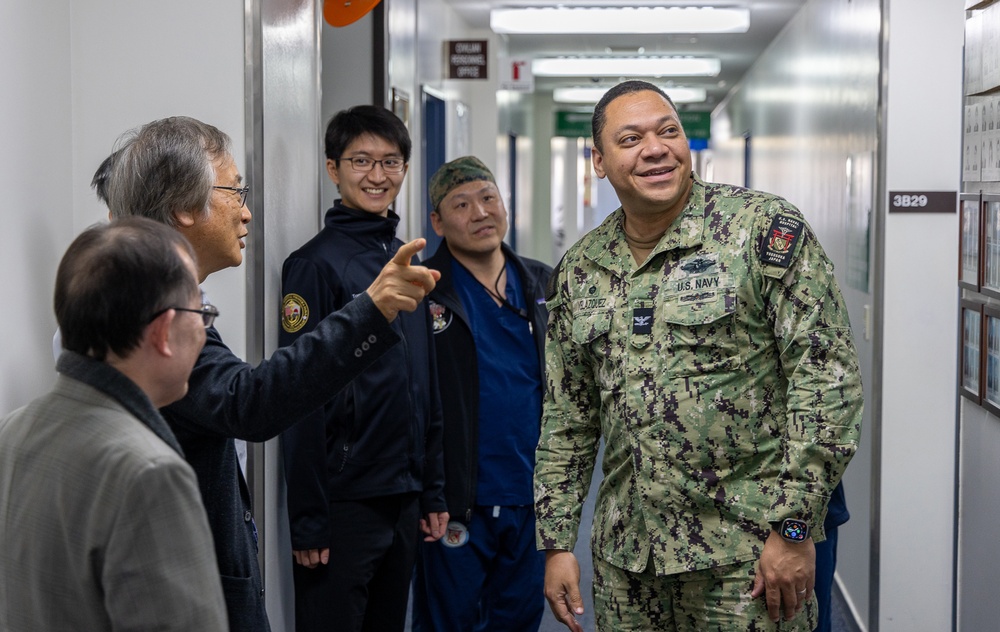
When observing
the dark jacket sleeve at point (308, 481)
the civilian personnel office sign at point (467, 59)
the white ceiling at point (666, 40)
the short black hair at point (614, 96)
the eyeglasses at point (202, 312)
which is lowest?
the dark jacket sleeve at point (308, 481)

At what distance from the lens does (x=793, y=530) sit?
1.86 m

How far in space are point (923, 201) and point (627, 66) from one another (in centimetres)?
723

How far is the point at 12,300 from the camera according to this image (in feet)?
6.33

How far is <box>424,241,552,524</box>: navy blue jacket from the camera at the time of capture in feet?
9.70

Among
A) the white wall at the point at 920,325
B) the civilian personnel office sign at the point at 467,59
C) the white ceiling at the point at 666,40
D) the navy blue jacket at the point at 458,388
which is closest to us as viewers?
the navy blue jacket at the point at 458,388

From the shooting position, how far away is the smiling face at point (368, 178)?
111 inches

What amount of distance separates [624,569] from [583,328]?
0.48 metres

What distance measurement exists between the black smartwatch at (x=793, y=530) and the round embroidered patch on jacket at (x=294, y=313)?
127 centimetres

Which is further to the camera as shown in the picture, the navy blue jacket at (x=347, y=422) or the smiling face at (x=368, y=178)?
the smiling face at (x=368, y=178)

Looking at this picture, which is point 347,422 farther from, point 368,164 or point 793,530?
point 793,530

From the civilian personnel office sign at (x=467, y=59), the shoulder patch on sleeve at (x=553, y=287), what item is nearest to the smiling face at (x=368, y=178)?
the shoulder patch on sleeve at (x=553, y=287)

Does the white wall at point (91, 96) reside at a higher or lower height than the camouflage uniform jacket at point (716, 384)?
higher

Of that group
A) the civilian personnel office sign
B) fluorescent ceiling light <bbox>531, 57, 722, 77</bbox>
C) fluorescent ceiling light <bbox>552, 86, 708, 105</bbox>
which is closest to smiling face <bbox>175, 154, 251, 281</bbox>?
the civilian personnel office sign

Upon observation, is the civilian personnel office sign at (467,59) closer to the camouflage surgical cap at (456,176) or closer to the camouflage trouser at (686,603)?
the camouflage surgical cap at (456,176)
